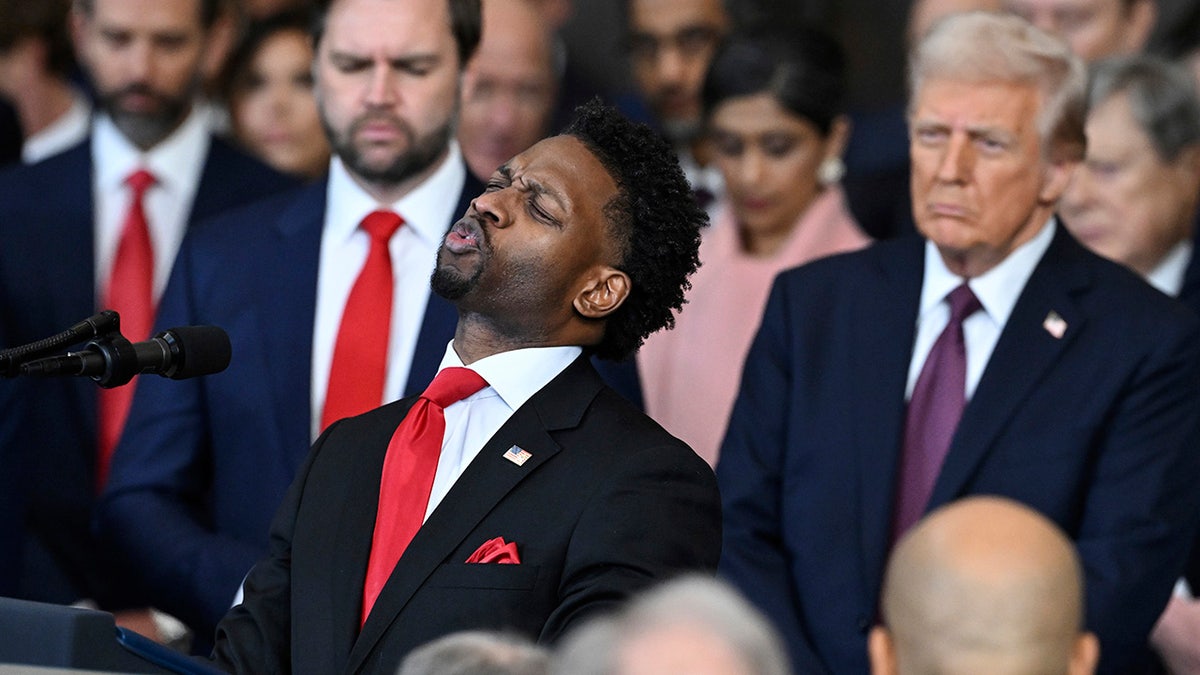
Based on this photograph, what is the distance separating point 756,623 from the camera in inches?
73.5

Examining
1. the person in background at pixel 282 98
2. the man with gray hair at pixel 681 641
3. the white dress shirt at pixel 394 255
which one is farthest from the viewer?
the person in background at pixel 282 98

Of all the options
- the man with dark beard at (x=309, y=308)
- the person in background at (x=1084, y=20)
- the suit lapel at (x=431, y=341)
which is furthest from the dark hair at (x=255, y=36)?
the suit lapel at (x=431, y=341)

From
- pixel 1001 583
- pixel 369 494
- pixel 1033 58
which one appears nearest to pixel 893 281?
pixel 1033 58

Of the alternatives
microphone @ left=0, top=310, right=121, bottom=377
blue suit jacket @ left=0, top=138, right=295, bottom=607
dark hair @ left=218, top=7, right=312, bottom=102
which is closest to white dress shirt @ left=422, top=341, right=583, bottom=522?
microphone @ left=0, top=310, right=121, bottom=377

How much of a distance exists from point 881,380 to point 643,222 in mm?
832

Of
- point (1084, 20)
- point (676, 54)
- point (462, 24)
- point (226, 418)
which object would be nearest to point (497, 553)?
point (226, 418)

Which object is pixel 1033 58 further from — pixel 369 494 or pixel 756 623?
pixel 756 623

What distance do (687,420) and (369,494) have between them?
1.83 metres

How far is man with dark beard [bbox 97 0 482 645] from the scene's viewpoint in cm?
388

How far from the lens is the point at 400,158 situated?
4.01 m

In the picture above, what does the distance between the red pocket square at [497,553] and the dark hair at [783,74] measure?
2.25m

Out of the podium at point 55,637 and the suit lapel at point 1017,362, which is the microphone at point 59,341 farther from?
the suit lapel at point 1017,362

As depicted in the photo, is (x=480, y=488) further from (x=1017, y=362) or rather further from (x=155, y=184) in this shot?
(x=155, y=184)

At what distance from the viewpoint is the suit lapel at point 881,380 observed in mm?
3680
